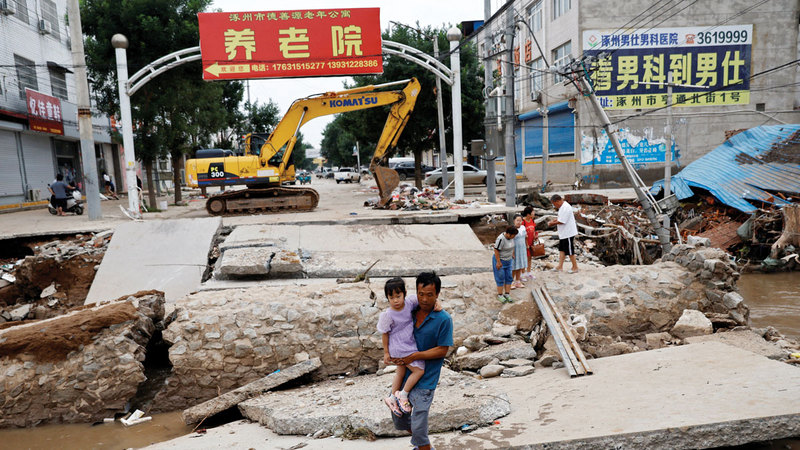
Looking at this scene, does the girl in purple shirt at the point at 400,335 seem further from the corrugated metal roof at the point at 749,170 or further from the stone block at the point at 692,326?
the corrugated metal roof at the point at 749,170

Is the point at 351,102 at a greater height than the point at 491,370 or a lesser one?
greater

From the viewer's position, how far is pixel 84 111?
14156 millimetres

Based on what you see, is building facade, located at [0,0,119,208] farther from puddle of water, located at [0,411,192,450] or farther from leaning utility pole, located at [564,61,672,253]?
leaning utility pole, located at [564,61,672,253]

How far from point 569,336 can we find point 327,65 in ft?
Answer: 38.8

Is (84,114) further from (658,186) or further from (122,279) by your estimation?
(658,186)

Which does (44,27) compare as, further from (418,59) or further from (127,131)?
(418,59)

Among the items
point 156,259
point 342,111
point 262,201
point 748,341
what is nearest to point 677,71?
point 342,111

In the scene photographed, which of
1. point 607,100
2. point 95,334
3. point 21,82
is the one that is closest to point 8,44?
point 21,82

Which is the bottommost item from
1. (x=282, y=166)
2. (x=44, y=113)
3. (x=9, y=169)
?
(x=282, y=166)

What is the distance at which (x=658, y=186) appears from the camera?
1798cm

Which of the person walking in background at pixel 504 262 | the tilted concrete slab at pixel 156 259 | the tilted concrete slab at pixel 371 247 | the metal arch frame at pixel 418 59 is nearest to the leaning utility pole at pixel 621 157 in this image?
the tilted concrete slab at pixel 371 247

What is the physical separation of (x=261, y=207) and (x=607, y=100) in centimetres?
1879

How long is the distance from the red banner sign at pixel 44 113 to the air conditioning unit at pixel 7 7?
295 cm

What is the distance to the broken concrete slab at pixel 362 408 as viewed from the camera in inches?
173
